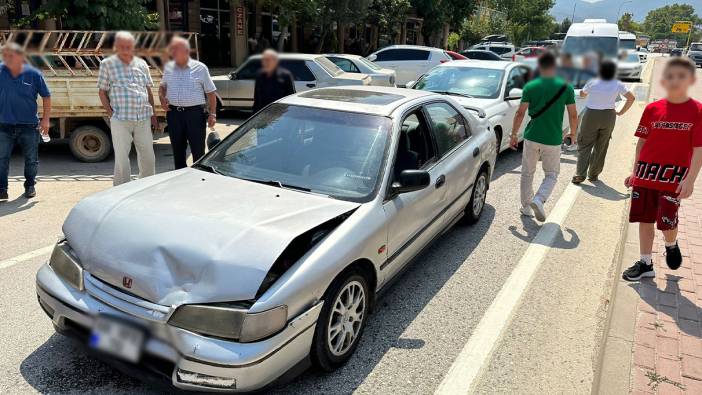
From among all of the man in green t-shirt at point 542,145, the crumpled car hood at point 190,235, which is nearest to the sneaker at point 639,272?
the man in green t-shirt at point 542,145

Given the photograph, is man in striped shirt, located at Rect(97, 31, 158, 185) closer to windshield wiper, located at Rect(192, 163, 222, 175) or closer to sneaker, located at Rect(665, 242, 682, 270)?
windshield wiper, located at Rect(192, 163, 222, 175)

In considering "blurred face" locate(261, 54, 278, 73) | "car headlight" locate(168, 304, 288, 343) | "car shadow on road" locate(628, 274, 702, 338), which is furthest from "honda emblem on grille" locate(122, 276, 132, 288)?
"car shadow on road" locate(628, 274, 702, 338)

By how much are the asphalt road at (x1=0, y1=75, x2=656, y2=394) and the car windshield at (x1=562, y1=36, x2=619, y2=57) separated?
7.68ft

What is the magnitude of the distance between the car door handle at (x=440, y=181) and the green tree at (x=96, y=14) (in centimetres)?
277

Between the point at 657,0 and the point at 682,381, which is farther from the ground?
the point at 657,0

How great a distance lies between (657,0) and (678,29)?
0.59 feet

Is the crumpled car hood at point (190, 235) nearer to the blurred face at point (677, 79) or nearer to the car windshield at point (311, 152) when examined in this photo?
the car windshield at point (311, 152)

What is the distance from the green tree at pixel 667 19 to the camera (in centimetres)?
140

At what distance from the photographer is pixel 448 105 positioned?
5105 mm

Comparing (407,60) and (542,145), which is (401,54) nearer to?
(407,60)

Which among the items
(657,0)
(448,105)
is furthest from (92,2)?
(448,105)

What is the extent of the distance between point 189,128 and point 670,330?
4.20 metres

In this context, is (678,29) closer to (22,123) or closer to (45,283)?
(45,283)

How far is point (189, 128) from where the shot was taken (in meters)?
4.73
